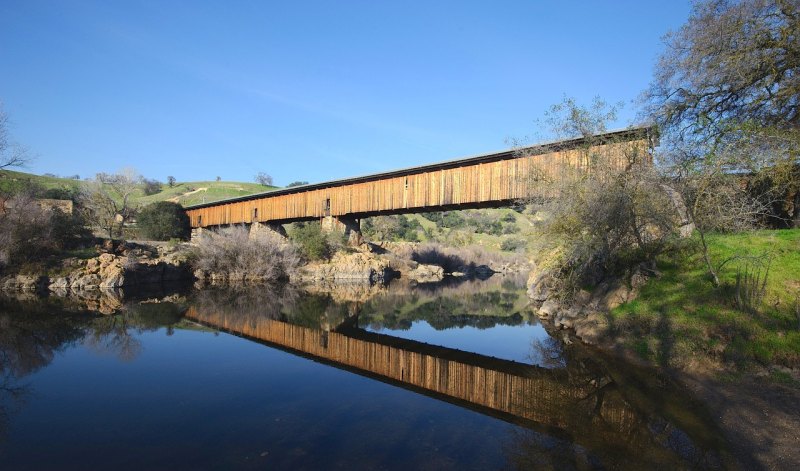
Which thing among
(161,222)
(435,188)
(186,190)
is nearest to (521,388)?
(435,188)

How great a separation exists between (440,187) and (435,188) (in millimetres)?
364

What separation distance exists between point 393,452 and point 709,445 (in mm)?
4157

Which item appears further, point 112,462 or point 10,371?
point 10,371

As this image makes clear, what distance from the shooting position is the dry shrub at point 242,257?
98.9 feet

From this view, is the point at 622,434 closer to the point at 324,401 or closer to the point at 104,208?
the point at 324,401

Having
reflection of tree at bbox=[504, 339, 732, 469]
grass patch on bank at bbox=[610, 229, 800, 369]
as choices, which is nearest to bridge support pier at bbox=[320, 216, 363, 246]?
grass patch on bank at bbox=[610, 229, 800, 369]

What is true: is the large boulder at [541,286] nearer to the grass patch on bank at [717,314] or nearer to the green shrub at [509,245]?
the grass patch on bank at [717,314]

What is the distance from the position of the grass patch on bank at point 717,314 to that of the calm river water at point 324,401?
114 cm

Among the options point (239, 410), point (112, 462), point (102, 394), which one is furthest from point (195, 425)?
point (102, 394)

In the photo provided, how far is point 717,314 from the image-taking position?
366 inches

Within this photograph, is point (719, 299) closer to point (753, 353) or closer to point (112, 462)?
point (753, 353)

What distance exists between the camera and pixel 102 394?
26.2 ft

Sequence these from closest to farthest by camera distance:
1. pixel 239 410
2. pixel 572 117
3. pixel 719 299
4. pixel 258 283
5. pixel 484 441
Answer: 1. pixel 484 441
2. pixel 239 410
3. pixel 719 299
4. pixel 572 117
5. pixel 258 283

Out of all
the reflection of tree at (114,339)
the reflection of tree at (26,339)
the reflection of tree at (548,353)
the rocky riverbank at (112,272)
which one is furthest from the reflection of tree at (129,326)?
the reflection of tree at (548,353)
